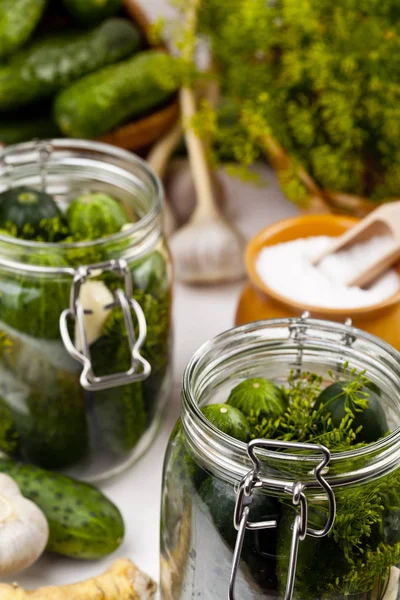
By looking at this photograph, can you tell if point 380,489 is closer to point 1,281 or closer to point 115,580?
point 115,580

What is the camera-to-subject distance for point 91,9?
1267 mm

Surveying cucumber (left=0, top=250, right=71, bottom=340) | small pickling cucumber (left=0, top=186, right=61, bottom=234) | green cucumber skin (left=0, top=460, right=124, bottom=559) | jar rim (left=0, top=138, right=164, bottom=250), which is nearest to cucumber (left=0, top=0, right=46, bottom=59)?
jar rim (left=0, top=138, right=164, bottom=250)

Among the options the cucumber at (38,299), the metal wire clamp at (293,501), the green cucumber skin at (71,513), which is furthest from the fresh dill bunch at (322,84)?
the metal wire clamp at (293,501)

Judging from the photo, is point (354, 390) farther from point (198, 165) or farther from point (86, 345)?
point (198, 165)

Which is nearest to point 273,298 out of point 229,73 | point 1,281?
point 1,281

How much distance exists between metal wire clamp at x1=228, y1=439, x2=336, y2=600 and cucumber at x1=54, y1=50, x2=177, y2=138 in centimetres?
75

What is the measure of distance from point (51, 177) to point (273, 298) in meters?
0.30

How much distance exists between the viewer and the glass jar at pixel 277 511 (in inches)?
21.3

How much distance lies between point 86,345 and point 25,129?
612 millimetres

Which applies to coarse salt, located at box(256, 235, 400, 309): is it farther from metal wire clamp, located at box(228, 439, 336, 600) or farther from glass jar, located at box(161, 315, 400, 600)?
metal wire clamp, located at box(228, 439, 336, 600)

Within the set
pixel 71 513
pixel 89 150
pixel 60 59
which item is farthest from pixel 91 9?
pixel 71 513

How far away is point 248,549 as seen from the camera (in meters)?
0.57

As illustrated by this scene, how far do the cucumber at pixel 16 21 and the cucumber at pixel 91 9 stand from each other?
0.05 metres

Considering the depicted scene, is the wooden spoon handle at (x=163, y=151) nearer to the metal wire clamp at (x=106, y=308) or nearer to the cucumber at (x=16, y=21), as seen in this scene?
the cucumber at (x=16, y=21)
